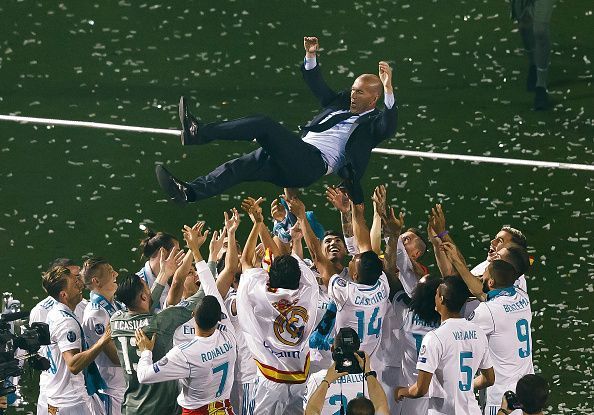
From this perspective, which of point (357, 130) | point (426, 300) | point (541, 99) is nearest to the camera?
point (426, 300)

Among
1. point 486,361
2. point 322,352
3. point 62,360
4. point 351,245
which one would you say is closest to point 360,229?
point 351,245

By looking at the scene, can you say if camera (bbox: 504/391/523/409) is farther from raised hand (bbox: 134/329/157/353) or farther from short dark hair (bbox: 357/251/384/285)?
raised hand (bbox: 134/329/157/353)

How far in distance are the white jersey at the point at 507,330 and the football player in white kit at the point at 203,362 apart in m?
1.73

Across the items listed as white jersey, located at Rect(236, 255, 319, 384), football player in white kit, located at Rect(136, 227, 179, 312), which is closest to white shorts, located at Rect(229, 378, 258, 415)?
white jersey, located at Rect(236, 255, 319, 384)

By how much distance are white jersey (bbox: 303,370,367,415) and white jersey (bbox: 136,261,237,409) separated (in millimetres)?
539

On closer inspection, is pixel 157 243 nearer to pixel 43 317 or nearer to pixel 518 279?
pixel 43 317

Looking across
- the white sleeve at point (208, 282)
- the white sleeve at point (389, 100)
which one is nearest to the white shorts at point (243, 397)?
the white sleeve at point (208, 282)

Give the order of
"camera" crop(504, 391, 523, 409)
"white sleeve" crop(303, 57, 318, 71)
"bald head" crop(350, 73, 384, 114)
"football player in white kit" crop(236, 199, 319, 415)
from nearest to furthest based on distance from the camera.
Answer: "camera" crop(504, 391, 523, 409) → "football player in white kit" crop(236, 199, 319, 415) → "bald head" crop(350, 73, 384, 114) → "white sleeve" crop(303, 57, 318, 71)

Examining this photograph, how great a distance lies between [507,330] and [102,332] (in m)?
2.75

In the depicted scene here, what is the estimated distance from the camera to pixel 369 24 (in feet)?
54.5

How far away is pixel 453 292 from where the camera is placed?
32.3ft

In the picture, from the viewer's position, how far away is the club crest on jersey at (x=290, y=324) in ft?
33.3

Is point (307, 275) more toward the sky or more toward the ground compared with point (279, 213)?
more toward the sky

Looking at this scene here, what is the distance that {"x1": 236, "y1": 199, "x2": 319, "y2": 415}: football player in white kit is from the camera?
33.2ft
